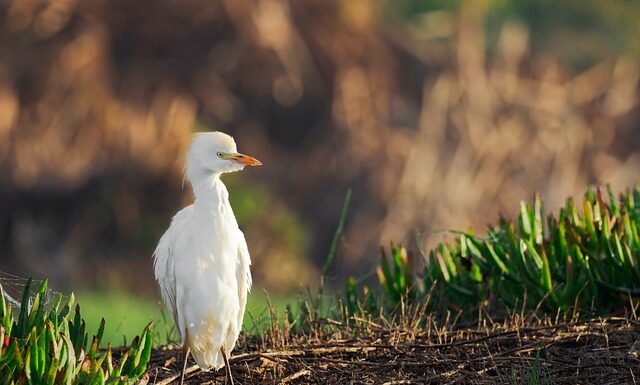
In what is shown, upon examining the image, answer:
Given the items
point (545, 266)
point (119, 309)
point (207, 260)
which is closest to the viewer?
point (207, 260)

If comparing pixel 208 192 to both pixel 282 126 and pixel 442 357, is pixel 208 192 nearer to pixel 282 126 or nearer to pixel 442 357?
pixel 442 357

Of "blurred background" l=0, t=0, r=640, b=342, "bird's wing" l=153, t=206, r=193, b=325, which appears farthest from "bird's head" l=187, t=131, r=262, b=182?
"blurred background" l=0, t=0, r=640, b=342

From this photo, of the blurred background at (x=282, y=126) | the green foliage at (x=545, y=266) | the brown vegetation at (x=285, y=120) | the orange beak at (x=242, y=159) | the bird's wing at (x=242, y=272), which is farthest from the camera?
the brown vegetation at (x=285, y=120)

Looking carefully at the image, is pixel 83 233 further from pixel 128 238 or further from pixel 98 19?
pixel 98 19

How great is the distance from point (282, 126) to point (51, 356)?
18549 millimetres

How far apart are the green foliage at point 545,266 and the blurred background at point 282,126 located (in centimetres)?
1165

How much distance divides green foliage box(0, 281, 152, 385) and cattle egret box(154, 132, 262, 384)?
74cm

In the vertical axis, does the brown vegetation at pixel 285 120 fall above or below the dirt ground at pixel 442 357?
above

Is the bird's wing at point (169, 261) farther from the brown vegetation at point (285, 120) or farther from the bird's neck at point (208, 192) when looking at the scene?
the brown vegetation at point (285, 120)

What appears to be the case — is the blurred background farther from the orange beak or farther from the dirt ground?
the orange beak

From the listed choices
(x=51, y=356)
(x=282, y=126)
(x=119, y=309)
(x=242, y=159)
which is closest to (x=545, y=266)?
(x=242, y=159)

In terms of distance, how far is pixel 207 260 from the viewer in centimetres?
601

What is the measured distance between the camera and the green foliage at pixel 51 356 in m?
4.86

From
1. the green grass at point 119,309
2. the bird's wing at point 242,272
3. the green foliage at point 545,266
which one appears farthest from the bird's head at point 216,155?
the green grass at point 119,309
